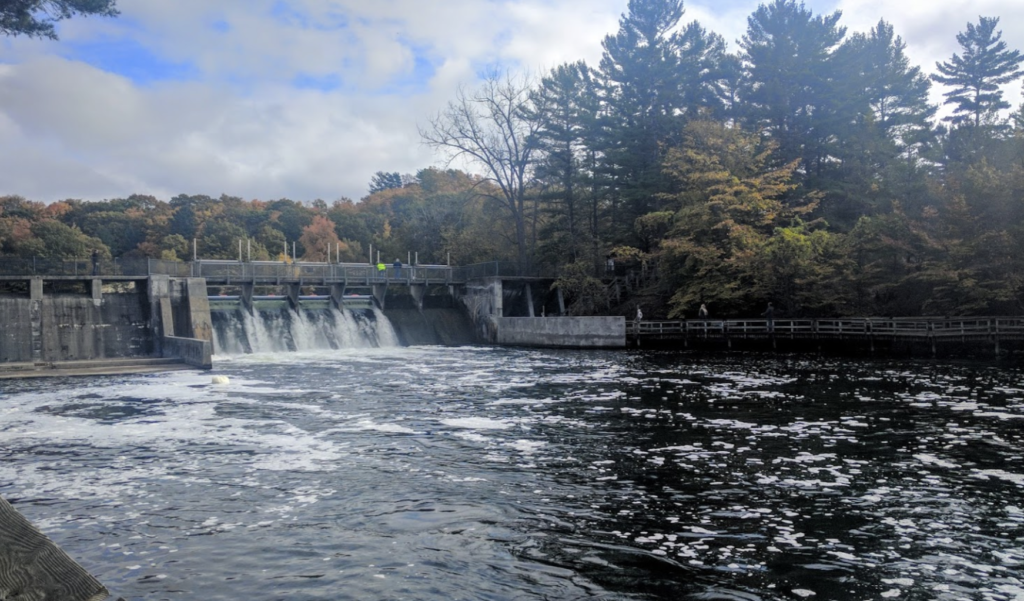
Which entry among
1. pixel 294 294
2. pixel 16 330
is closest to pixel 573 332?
pixel 294 294

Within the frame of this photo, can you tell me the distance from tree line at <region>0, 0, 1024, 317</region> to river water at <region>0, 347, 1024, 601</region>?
15834mm

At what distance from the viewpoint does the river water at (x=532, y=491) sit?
25.9ft

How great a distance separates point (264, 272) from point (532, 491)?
33.0 meters

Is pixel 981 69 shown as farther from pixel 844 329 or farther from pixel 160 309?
pixel 160 309

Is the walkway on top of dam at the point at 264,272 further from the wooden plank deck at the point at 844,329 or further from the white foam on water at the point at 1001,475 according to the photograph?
the white foam on water at the point at 1001,475

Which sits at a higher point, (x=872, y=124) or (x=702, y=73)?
(x=702, y=73)

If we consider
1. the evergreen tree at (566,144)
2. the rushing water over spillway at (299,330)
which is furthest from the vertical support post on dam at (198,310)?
the evergreen tree at (566,144)

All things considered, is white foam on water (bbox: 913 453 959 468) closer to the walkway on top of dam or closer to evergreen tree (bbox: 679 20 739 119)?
the walkway on top of dam

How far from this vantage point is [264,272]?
40906 millimetres

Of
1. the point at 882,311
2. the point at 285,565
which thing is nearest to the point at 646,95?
the point at 882,311

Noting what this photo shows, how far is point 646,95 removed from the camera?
5328 centimetres

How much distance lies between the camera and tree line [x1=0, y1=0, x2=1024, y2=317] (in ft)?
118

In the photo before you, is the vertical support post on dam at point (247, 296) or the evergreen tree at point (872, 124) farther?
the evergreen tree at point (872, 124)

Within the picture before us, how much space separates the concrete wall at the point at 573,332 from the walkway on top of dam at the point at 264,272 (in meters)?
5.16
